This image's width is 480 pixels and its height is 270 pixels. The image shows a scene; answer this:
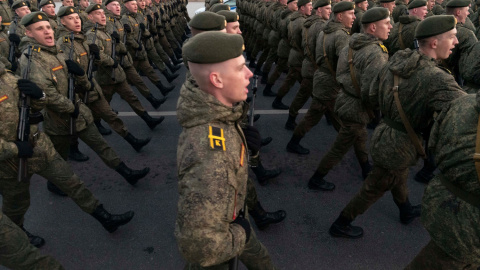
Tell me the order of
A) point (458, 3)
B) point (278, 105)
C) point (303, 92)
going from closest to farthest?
1. point (458, 3)
2. point (303, 92)
3. point (278, 105)

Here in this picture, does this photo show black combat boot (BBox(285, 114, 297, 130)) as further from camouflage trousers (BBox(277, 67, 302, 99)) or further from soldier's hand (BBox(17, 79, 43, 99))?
soldier's hand (BBox(17, 79, 43, 99))

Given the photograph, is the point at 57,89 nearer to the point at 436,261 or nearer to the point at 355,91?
the point at 355,91

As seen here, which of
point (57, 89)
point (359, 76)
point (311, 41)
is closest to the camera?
point (359, 76)

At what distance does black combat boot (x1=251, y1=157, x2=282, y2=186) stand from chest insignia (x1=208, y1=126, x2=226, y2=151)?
2326 millimetres

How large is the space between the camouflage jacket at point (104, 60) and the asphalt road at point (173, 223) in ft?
3.42

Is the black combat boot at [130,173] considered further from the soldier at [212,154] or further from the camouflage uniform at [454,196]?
the camouflage uniform at [454,196]

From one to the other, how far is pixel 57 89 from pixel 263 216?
237cm

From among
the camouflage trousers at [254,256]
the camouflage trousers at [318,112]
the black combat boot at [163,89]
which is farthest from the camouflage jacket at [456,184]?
the black combat boot at [163,89]

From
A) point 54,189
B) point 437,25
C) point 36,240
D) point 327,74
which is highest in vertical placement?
point 437,25

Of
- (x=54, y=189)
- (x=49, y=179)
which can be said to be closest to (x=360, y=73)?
(x=49, y=179)

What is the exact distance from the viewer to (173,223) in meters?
3.23

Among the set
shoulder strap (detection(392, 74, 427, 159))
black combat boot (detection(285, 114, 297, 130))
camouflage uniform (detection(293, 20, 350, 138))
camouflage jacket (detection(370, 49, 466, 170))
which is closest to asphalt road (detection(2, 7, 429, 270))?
black combat boot (detection(285, 114, 297, 130))

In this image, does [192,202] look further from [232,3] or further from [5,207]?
[232,3]

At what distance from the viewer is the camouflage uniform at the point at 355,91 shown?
9.32 ft
